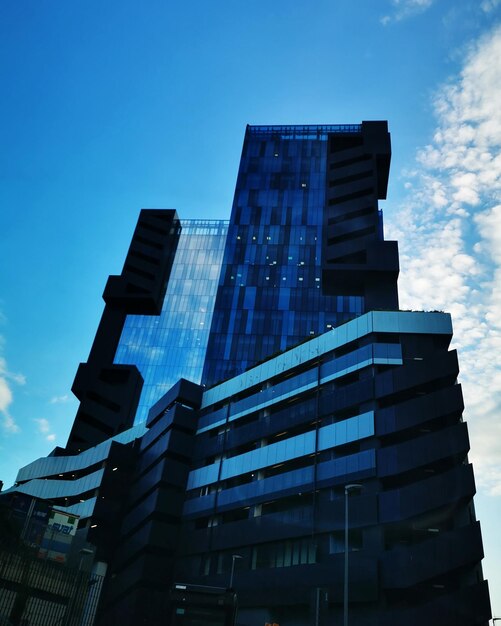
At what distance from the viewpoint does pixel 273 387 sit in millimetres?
60781

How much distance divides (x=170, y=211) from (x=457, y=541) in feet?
368

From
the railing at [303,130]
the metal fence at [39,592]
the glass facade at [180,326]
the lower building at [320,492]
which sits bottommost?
the metal fence at [39,592]

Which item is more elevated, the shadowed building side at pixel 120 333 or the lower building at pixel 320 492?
the shadowed building side at pixel 120 333

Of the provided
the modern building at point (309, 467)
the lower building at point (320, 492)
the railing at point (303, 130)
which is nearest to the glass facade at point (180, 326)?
the modern building at point (309, 467)

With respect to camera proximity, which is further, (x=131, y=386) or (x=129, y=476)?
(x=131, y=386)

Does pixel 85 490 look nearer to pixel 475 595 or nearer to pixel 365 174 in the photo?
pixel 475 595

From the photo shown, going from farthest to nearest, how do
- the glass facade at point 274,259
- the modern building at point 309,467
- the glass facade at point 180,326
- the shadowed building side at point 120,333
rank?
the glass facade at point 180,326
the shadowed building side at point 120,333
the glass facade at point 274,259
the modern building at point 309,467

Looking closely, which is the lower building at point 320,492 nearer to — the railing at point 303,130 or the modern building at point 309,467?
the modern building at point 309,467

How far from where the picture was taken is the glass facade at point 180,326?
112 meters

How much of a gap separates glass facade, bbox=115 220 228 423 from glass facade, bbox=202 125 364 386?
5115mm

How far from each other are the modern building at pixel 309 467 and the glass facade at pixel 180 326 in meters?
2.81

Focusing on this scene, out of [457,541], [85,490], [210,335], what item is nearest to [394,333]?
[457,541]

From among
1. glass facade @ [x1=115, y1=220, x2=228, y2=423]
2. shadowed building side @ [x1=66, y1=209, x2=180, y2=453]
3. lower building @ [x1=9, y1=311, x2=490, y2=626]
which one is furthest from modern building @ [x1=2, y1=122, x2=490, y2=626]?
glass facade @ [x1=115, y1=220, x2=228, y2=423]

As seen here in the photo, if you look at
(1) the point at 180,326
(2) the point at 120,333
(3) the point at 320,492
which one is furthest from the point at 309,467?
(2) the point at 120,333
